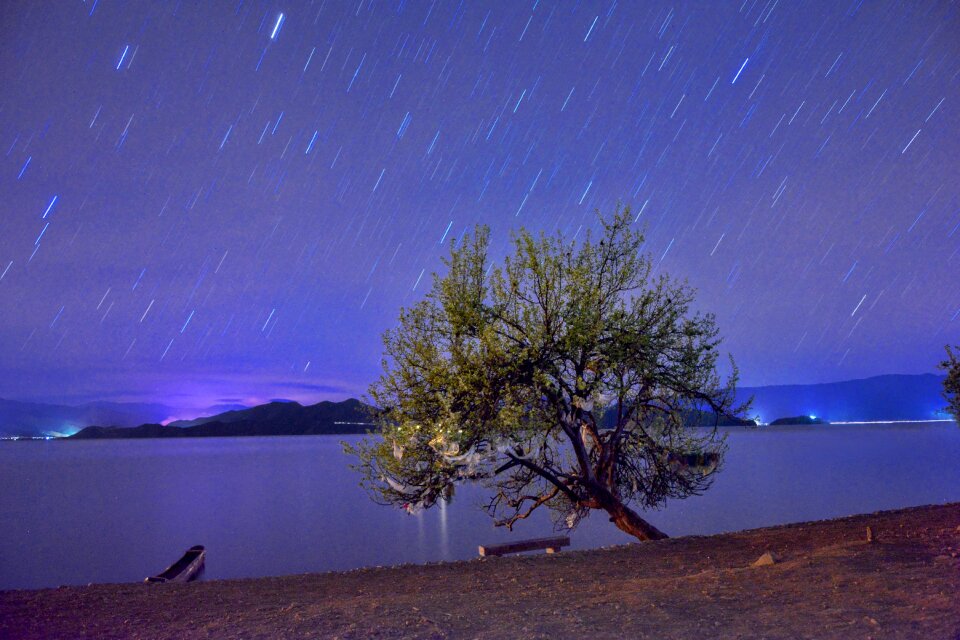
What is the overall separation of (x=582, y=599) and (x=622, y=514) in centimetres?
972

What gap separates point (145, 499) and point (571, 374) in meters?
82.2

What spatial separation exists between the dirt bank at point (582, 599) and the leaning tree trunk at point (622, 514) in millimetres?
3853

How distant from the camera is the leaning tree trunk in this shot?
756 inches

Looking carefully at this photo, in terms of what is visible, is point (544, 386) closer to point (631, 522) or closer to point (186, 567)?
point (631, 522)

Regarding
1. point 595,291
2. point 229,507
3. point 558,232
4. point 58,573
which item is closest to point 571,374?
point 595,291

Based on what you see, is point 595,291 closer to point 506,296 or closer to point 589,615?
point 506,296

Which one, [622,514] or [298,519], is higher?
[622,514]

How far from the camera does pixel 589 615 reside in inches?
357

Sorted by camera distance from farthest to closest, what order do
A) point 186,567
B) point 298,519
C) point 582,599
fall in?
point 298,519 → point 186,567 → point 582,599

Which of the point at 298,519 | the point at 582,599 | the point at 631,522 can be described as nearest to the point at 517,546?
the point at 631,522

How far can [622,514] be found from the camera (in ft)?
63.8

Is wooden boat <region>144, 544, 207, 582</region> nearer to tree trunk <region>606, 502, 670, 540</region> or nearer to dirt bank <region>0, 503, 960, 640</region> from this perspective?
dirt bank <region>0, 503, 960, 640</region>

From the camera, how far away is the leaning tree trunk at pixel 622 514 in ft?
63.0

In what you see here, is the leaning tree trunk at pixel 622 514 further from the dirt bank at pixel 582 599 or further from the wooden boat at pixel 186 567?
the wooden boat at pixel 186 567
